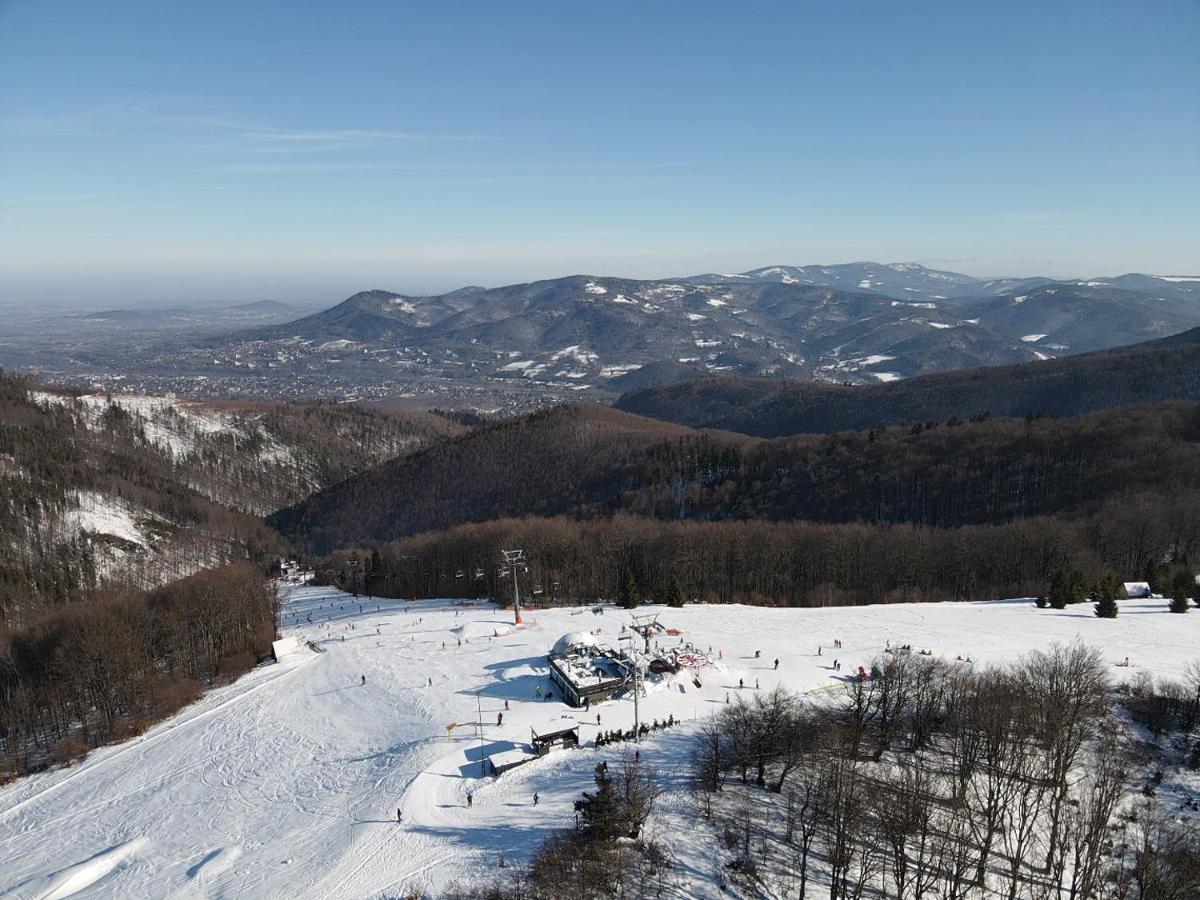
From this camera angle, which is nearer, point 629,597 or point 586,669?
point 586,669

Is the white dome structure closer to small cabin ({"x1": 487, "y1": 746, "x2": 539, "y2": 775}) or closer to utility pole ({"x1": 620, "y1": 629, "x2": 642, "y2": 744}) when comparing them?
utility pole ({"x1": 620, "y1": 629, "x2": 642, "y2": 744})

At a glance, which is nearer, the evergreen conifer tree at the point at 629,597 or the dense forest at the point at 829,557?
the evergreen conifer tree at the point at 629,597

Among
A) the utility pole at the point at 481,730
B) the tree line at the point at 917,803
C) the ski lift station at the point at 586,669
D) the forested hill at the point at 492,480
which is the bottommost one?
the forested hill at the point at 492,480

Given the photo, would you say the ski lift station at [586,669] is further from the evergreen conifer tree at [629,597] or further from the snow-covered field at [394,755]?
the evergreen conifer tree at [629,597]

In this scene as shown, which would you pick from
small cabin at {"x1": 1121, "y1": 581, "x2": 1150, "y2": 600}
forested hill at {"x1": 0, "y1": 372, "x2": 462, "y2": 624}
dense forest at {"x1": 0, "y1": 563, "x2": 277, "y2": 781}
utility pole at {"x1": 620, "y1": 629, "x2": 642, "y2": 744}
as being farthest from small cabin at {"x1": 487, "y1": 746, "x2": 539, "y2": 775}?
forested hill at {"x1": 0, "y1": 372, "x2": 462, "y2": 624}

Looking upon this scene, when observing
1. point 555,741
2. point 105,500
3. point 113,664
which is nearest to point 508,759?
point 555,741

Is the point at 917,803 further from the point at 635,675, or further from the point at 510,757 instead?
the point at 510,757

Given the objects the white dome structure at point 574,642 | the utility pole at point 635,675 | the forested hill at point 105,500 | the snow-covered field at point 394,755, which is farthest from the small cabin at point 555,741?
the forested hill at point 105,500

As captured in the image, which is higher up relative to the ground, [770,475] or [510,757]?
[510,757]
